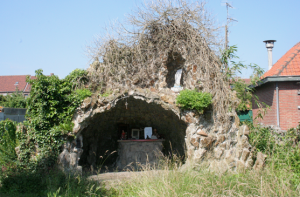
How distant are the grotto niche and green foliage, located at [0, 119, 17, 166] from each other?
2223 millimetres

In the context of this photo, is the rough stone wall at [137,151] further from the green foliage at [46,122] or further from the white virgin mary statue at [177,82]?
the green foliage at [46,122]

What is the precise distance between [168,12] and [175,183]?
5.42 meters

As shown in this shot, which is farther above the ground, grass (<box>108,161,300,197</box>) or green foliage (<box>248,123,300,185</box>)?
green foliage (<box>248,123,300,185</box>)

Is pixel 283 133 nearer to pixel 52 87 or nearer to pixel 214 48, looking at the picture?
pixel 214 48

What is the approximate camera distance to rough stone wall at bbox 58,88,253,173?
7.14 meters

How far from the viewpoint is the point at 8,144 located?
23.9 ft

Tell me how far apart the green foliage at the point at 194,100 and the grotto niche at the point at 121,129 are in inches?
60.5

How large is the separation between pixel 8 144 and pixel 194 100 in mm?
5613

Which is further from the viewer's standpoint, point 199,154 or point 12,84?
point 12,84

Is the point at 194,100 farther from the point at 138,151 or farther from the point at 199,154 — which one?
the point at 138,151

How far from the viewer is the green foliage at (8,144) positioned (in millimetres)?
7051

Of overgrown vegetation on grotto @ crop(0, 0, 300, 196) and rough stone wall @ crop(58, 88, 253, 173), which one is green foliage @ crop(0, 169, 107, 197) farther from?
rough stone wall @ crop(58, 88, 253, 173)

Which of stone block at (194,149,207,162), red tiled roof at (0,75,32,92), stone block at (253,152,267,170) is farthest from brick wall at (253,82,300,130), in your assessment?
red tiled roof at (0,75,32,92)

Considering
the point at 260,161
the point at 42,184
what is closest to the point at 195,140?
the point at 260,161
